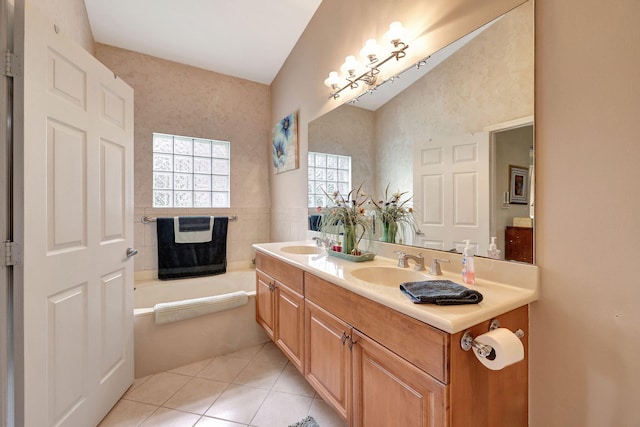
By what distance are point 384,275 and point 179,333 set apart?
1615 mm

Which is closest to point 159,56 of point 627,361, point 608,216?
point 608,216

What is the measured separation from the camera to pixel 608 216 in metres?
0.87

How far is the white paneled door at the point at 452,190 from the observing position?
1222 millimetres

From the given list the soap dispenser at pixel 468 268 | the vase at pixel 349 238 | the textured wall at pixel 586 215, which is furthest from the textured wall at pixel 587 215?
the vase at pixel 349 238

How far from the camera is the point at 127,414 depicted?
5.22ft

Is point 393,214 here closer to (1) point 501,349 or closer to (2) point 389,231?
(2) point 389,231

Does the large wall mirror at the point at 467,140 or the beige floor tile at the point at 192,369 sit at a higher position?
the large wall mirror at the point at 467,140

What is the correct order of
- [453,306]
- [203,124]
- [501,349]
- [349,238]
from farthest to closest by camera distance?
[203,124]
[349,238]
[453,306]
[501,349]

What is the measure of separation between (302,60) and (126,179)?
74.6 inches

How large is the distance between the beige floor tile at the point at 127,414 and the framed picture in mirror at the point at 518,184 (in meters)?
2.21

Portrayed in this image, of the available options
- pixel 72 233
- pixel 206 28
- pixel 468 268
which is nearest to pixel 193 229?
pixel 72 233

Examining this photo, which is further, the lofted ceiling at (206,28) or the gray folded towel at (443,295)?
the lofted ceiling at (206,28)

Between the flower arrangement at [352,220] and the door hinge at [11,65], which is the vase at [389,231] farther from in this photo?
the door hinge at [11,65]

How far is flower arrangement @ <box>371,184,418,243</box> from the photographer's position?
158 centimetres
